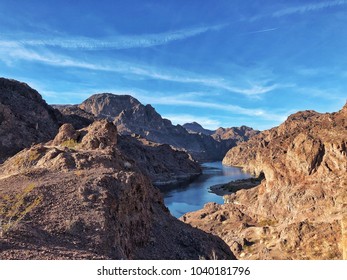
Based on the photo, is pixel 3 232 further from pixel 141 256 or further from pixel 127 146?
pixel 127 146

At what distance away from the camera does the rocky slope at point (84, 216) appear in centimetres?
1382

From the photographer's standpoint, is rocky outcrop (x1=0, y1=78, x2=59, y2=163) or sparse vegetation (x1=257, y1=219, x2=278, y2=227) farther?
rocky outcrop (x1=0, y1=78, x2=59, y2=163)

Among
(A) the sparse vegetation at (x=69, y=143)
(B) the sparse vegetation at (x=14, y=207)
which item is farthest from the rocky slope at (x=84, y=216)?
(A) the sparse vegetation at (x=69, y=143)

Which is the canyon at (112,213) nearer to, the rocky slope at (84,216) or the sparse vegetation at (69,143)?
the rocky slope at (84,216)

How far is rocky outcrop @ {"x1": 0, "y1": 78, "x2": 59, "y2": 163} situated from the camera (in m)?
77.7

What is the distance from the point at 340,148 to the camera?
66750 mm

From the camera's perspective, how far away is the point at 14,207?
15.9 m

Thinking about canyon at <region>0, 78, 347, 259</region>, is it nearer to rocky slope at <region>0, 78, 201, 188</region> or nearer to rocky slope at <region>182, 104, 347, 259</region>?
rocky slope at <region>182, 104, 347, 259</region>

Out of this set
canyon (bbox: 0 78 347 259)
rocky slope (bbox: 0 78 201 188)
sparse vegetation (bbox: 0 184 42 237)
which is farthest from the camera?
rocky slope (bbox: 0 78 201 188)

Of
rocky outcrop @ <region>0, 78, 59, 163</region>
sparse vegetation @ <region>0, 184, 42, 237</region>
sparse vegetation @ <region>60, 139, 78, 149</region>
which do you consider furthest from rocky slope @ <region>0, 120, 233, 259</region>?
rocky outcrop @ <region>0, 78, 59, 163</region>

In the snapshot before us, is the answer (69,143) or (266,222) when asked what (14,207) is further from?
(266,222)

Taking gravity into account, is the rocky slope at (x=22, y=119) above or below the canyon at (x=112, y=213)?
above

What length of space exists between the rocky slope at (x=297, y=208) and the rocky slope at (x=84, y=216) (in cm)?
2794

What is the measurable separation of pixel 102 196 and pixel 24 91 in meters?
115
